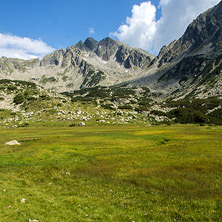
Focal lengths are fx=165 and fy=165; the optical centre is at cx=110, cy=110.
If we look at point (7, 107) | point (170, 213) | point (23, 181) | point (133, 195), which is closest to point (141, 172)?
point (133, 195)

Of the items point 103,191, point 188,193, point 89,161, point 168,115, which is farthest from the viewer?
point 168,115

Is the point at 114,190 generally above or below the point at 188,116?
below

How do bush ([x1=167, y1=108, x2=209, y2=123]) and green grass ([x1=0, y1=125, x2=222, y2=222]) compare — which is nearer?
green grass ([x1=0, y1=125, x2=222, y2=222])

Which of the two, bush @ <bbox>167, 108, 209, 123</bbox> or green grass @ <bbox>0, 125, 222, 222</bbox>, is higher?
bush @ <bbox>167, 108, 209, 123</bbox>

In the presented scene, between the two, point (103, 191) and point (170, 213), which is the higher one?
point (170, 213)

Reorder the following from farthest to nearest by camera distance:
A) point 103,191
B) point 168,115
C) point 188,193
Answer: point 168,115 → point 103,191 → point 188,193

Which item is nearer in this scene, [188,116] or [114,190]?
[114,190]

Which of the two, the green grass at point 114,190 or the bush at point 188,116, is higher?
the bush at point 188,116

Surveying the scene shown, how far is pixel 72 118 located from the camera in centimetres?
15625

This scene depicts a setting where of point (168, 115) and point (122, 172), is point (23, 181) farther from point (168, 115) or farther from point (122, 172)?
point (168, 115)

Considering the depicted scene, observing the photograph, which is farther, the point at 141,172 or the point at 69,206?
the point at 141,172

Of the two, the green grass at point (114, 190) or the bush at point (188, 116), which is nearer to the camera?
the green grass at point (114, 190)

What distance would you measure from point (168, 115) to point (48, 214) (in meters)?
184

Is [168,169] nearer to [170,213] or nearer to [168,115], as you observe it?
[170,213]
